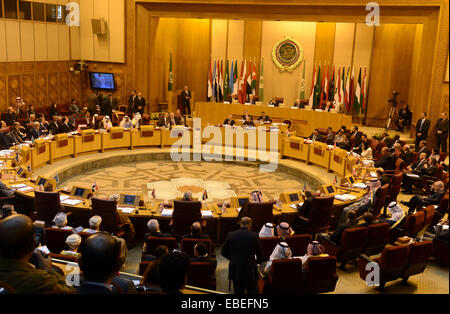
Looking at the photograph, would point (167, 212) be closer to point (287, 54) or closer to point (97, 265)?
point (97, 265)

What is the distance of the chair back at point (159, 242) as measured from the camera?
6461mm

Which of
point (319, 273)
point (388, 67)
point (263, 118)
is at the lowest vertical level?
point (319, 273)

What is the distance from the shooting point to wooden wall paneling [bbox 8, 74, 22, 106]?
17.4 metres

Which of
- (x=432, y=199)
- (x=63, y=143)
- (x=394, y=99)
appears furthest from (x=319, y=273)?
(x=394, y=99)

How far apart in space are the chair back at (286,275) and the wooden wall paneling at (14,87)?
48.5 feet

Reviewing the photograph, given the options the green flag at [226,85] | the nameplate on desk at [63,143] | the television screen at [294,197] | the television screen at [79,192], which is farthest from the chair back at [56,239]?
the green flag at [226,85]

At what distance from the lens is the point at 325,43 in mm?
21281

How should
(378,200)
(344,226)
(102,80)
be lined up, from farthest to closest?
(102,80), (378,200), (344,226)

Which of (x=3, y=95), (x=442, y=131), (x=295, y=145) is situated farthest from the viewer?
(x=3, y=95)

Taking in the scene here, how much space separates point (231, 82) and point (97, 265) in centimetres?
1915

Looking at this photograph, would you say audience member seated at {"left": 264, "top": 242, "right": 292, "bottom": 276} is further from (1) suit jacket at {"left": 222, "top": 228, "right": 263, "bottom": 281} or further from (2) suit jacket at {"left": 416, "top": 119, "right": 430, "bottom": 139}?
(2) suit jacket at {"left": 416, "top": 119, "right": 430, "bottom": 139}

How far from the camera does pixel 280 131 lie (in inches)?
637
